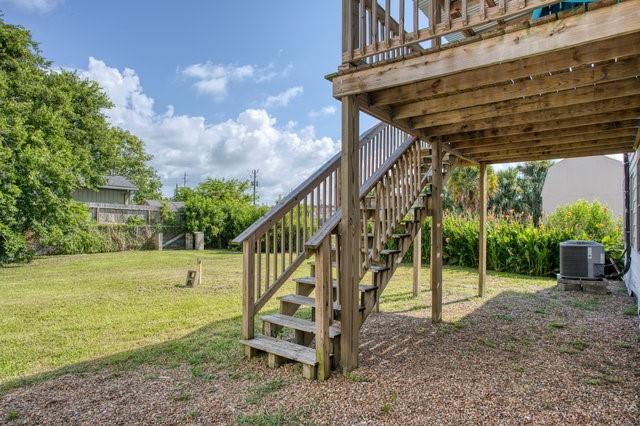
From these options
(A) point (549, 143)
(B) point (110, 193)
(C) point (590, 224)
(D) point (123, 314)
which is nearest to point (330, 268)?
(D) point (123, 314)

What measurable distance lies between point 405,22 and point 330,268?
1.92m

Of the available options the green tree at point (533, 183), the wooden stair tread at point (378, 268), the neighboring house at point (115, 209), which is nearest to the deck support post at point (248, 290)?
the wooden stair tread at point (378, 268)

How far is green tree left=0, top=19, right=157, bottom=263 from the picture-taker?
929cm

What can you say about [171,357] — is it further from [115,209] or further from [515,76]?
[115,209]

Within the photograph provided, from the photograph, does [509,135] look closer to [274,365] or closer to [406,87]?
[406,87]

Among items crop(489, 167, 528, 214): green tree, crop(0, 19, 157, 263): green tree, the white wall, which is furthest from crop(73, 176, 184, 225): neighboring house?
crop(489, 167, 528, 214): green tree

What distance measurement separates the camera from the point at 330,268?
294 cm

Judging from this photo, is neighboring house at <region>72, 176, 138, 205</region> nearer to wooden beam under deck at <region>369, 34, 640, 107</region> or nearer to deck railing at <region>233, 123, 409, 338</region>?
deck railing at <region>233, 123, 409, 338</region>

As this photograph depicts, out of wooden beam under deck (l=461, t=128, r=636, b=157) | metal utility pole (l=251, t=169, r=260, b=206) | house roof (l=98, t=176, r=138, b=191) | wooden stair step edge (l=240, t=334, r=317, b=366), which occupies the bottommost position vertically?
wooden stair step edge (l=240, t=334, r=317, b=366)

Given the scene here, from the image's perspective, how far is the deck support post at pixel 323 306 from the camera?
2859 millimetres

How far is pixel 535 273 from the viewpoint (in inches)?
339

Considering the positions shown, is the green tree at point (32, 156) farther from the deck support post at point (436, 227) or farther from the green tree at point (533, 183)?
the green tree at point (533, 183)

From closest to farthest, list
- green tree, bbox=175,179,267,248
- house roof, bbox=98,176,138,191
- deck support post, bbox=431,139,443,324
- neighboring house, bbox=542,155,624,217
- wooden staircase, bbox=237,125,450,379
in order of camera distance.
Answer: wooden staircase, bbox=237,125,450,379
deck support post, bbox=431,139,443,324
green tree, bbox=175,179,267,248
neighboring house, bbox=542,155,624,217
house roof, bbox=98,176,138,191

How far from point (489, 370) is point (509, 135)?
2.98m
